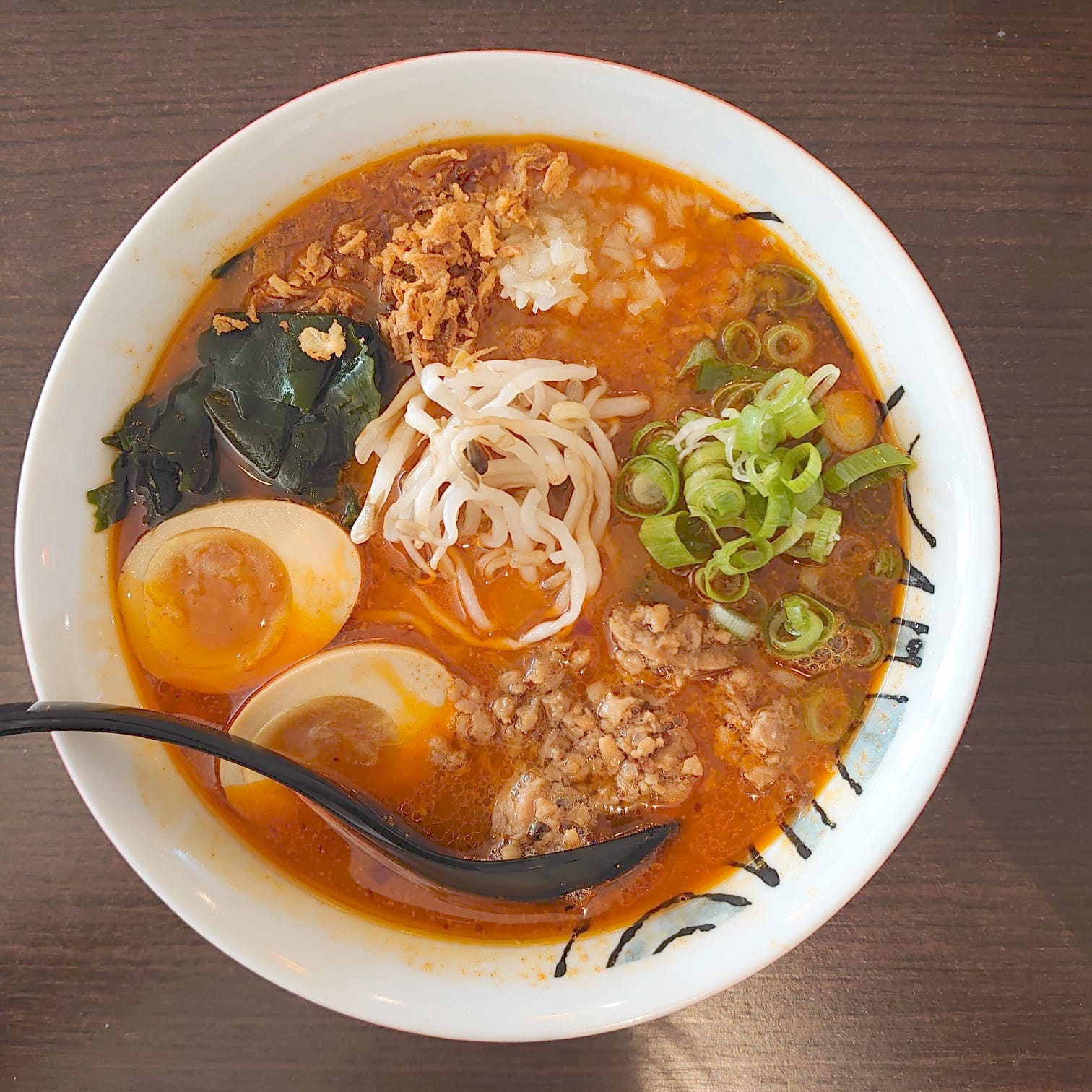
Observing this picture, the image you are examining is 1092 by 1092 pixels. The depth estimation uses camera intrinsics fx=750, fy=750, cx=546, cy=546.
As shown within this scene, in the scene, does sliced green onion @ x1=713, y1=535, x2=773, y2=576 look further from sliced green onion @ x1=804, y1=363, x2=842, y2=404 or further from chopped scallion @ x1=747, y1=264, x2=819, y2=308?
chopped scallion @ x1=747, y1=264, x2=819, y2=308

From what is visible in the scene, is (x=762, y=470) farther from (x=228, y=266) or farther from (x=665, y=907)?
(x=228, y=266)

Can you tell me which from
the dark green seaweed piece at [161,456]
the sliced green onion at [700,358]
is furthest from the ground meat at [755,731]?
the dark green seaweed piece at [161,456]

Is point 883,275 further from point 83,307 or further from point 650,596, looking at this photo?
point 83,307

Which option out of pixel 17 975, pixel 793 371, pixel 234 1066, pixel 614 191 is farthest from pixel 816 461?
pixel 17 975

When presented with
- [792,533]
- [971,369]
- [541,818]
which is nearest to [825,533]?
[792,533]

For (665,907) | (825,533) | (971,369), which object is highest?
(971,369)

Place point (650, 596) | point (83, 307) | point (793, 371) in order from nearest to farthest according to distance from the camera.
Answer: point (83, 307) < point (793, 371) < point (650, 596)

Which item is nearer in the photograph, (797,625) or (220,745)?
(220,745)
